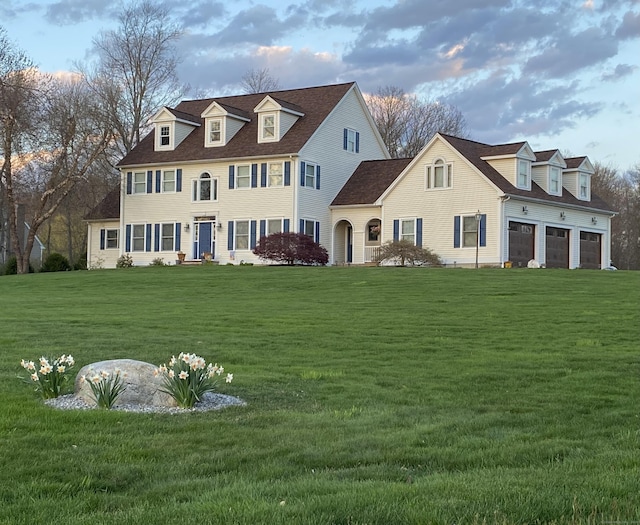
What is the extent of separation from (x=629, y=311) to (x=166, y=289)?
1370cm

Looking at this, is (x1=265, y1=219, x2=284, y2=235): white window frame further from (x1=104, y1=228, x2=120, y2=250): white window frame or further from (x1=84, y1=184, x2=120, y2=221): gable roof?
(x1=104, y1=228, x2=120, y2=250): white window frame

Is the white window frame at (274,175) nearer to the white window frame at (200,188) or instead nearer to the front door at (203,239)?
the white window frame at (200,188)

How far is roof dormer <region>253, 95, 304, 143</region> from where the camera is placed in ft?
125

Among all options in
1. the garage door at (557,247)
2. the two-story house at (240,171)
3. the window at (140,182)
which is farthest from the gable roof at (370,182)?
the window at (140,182)

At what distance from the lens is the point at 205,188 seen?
130ft

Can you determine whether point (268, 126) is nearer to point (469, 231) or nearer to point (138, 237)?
point (138, 237)

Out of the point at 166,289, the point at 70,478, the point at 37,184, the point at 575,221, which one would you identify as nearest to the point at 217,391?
the point at 70,478

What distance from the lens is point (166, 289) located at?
2577cm

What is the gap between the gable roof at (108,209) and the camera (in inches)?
1727

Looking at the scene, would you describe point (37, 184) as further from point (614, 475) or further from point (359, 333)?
point (614, 475)

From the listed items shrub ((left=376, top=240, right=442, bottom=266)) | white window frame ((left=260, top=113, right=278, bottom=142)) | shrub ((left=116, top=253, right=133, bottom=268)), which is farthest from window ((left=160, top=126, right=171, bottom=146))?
shrub ((left=376, top=240, right=442, bottom=266))

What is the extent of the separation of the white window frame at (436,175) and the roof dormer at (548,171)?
4274 mm

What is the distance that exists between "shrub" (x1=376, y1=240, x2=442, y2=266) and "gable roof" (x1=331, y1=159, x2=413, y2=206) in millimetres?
4036

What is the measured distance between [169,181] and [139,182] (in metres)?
1.92
